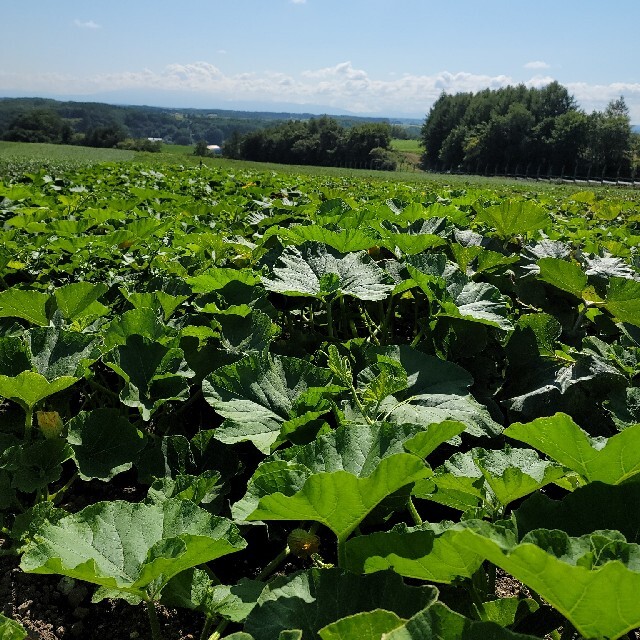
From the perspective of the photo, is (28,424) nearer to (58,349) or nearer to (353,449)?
(58,349)

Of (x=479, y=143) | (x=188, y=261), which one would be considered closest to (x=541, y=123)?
(x=479, y=143)

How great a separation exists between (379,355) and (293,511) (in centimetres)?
63

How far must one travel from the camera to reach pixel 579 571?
64 cm

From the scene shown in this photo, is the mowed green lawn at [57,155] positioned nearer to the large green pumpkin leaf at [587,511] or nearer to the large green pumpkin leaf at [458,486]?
the large green pumpkin leaf at [458,486]

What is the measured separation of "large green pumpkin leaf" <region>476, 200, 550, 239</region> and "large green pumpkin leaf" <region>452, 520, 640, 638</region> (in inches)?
71.7

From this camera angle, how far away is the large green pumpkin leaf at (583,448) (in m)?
0.93

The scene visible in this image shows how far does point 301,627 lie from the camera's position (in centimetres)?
88

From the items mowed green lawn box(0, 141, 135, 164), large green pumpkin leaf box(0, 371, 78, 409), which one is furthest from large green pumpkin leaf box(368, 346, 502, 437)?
mowed green lawn box(0, 141, 135, 164)

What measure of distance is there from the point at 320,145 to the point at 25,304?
8200cm

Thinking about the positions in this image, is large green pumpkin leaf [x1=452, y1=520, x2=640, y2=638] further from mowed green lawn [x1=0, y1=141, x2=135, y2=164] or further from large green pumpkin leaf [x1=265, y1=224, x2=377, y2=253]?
mowed green lawn [x1=0, y1=141, x2=135, y2=164]

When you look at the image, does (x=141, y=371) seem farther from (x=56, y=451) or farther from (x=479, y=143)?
(x=479, y=143)

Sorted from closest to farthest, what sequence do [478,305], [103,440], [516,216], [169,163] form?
[103,440] < [478,305] < [516,216] < [169,163]

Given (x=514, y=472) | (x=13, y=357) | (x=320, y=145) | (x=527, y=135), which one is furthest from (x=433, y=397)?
(x=320, y=145)

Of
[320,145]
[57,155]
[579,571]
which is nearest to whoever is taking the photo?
[579,571]
